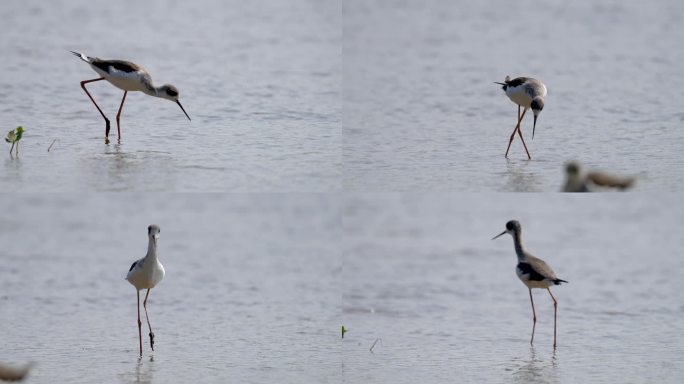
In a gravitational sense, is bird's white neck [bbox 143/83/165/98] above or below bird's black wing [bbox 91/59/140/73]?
below

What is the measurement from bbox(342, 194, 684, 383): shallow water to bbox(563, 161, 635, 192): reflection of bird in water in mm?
895

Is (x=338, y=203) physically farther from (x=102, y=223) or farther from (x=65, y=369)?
(x=65, y=369)

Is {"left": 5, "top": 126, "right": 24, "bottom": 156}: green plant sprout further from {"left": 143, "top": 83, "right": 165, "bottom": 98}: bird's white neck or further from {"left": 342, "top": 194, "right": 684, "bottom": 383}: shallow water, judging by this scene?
{"left": 342, "top": 194, "right": 684, "bottom": 383}: shallow water

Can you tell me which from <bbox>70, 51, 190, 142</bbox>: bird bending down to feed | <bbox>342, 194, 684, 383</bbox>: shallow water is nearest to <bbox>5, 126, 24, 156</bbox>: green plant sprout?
<bbox>70, 51, 190, 142</bbox>: bird bending down to feed

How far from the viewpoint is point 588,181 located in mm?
6523

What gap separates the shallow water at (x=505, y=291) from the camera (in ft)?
20.8

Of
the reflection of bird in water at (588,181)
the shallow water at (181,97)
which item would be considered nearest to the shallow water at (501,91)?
the reflection of bird in water at (588,181)

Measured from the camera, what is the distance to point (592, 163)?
278 inches

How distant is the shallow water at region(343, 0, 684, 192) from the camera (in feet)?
23.1

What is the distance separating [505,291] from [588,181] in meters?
1.79

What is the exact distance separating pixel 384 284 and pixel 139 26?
15.5 feet

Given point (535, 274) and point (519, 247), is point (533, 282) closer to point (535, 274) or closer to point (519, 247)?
point (535, 274)

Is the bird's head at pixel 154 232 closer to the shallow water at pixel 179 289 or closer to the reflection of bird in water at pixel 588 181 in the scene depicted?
the shallow water at pixel 179 289

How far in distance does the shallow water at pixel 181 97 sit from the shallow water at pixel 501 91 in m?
0.31
